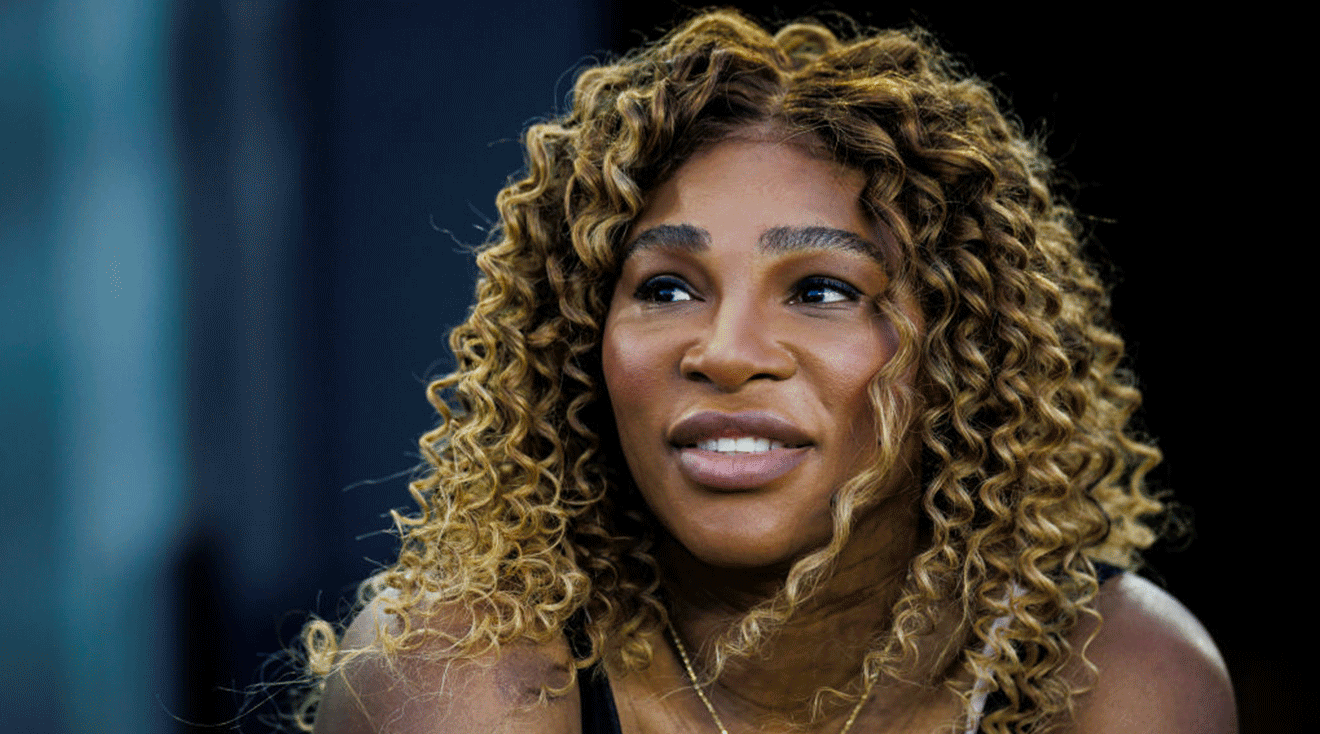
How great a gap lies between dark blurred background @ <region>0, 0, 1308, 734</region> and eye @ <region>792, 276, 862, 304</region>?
3.17 ft

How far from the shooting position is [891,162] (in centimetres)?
188

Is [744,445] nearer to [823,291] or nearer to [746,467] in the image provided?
[746,467]

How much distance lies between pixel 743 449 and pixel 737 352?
13 centimetres

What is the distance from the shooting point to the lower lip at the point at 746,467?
1.77 metres

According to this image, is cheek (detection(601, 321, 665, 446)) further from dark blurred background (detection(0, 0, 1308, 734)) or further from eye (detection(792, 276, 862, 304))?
dark blurred background (detection(0, 0, 1308, 734))

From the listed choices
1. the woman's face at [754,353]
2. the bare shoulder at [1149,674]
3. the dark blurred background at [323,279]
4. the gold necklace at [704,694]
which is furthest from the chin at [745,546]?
the dark blurred background at [323,279]

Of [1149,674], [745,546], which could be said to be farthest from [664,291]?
[1149,674]

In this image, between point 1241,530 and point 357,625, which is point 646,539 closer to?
point 357,625

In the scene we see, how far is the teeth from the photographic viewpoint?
70.2 inches

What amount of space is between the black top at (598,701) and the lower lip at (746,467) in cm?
36

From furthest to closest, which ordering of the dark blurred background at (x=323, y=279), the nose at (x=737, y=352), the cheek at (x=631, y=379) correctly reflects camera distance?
the dark blurred background at (x=323, y=279)
the cheek at (x=631, y=379)
the nose at (x=737, y=352)

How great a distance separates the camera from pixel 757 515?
5.90 ft

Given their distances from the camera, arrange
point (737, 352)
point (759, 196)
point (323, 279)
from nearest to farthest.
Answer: point (737, 352), point (759, 196), point (323, 279)

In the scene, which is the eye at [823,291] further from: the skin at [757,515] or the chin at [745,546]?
the chin at [745,546]
